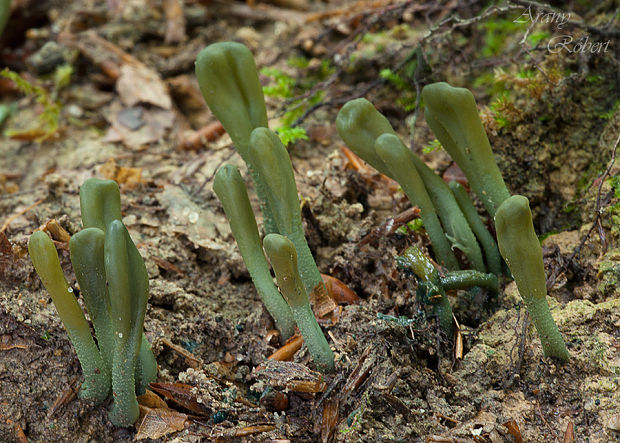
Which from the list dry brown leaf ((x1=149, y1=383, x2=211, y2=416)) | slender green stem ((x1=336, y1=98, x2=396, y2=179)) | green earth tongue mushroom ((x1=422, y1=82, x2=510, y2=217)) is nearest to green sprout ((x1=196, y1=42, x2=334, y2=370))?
slender green stem ((x1=336, y1=98, x2=396, y2=179))

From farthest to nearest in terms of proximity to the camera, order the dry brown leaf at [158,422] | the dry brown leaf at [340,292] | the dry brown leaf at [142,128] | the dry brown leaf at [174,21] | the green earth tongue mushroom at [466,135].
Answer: the dry brown leaf at [174,21]
the dry brown leaf at [142,128]
the dry brown leaf at [340,292]
the green earth tongue mushroom at [466,135]
the dry brown leaf at [158,422]

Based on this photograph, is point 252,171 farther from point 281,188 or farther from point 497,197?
point 497,197

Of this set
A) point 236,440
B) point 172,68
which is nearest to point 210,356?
point 236,440

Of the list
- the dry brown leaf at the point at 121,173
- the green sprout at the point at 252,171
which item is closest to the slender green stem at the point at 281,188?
the green sprout at the point at 252,171

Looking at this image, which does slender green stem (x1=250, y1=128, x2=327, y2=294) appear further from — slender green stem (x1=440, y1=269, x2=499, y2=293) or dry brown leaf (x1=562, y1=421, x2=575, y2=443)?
dry brown leaf (x1=562, y1=421, x2=575, y2=443)

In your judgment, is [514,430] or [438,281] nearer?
[514,430]

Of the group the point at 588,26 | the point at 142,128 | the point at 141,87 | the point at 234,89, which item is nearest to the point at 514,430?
the point at 234,89

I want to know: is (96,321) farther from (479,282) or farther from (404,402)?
(479,282)

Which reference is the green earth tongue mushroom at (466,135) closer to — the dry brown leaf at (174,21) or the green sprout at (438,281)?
the green sprout at (438,281)
